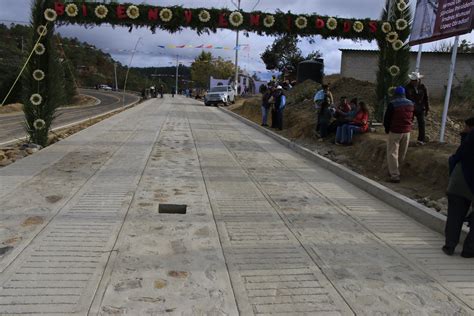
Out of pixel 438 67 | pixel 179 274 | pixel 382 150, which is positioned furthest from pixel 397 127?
pixel 438 67

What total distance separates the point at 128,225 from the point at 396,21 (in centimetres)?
974

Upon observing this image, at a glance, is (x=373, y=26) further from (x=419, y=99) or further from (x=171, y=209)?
(x=171, y=209)

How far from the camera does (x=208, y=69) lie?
314 feet

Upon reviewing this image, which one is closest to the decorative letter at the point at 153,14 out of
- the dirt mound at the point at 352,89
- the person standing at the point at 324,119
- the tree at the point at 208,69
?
the person standing at the point at 324,119

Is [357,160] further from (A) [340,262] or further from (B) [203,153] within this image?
(A) [340,262]

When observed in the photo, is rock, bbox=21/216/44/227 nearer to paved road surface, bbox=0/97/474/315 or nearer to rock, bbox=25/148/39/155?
paved road surface, bbox=0/97/474/315

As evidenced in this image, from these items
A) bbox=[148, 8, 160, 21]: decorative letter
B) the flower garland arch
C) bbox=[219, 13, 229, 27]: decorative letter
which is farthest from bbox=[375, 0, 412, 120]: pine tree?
bbox=[148, 8, 160, 21]: decorative letter

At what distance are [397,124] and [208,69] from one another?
3546 inches

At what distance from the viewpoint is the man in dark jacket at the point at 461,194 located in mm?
4758

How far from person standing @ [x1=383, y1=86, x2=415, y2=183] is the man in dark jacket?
298cm

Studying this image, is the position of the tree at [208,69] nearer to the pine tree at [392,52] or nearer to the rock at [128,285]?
the pine tree at [392,52]

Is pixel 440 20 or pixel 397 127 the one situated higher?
pixel 440 20

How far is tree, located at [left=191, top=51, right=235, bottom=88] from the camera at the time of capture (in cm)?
9456

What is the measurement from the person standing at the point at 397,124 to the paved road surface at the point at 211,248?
92 cm
